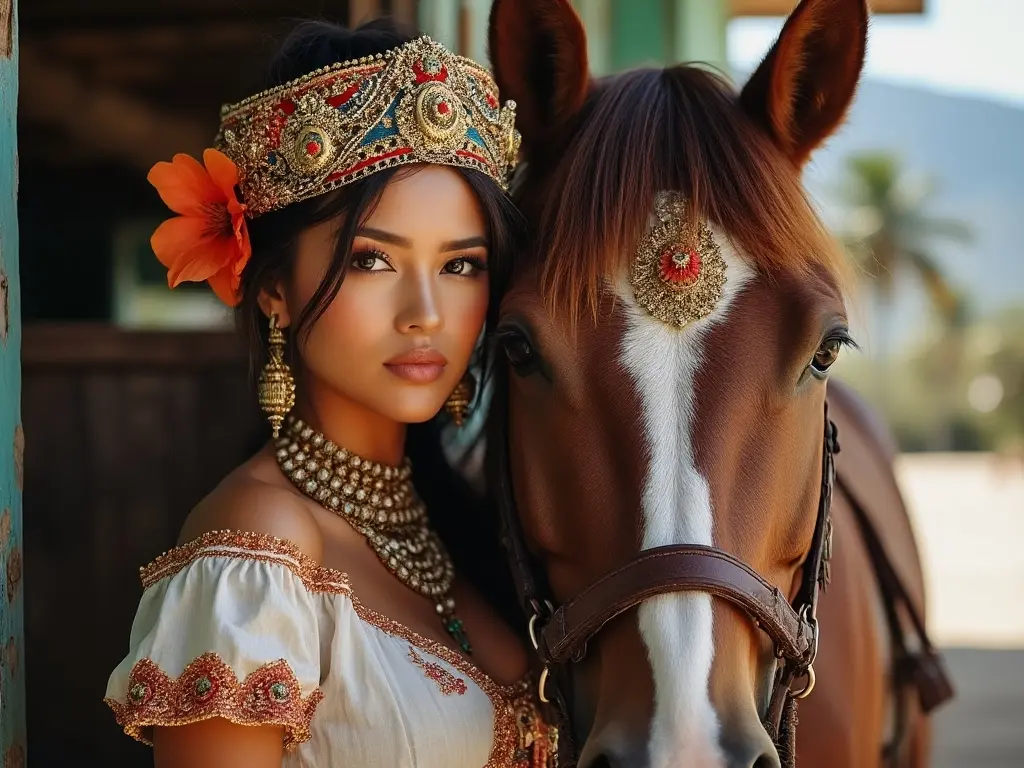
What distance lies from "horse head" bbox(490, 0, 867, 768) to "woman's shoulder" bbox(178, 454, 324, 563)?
272mm

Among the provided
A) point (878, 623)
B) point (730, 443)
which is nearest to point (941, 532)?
point (878, 623)

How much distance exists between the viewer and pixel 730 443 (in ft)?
3.66


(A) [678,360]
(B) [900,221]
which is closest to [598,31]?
(A) [678,360]

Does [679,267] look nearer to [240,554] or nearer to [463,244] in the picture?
[463,244]

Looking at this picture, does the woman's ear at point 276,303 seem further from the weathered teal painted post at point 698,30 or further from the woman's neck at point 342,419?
the weathered teal painted post at point 698,30

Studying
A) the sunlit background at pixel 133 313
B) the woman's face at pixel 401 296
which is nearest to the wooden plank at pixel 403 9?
the sunlit background at pixel 133 313

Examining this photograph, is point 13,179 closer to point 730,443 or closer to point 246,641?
point 246,641

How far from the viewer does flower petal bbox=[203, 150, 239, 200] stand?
1286mm

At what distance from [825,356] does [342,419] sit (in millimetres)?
634

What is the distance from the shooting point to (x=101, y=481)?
2.24 meters

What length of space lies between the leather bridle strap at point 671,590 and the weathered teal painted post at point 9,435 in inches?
25.5

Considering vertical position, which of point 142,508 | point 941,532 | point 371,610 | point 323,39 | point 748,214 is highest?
point 323,39

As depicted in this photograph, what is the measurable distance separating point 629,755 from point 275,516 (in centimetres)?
48

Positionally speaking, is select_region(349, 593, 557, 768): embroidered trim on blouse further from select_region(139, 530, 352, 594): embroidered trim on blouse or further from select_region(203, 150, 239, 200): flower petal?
select_region(203, 150, 239, 200): flower petal
